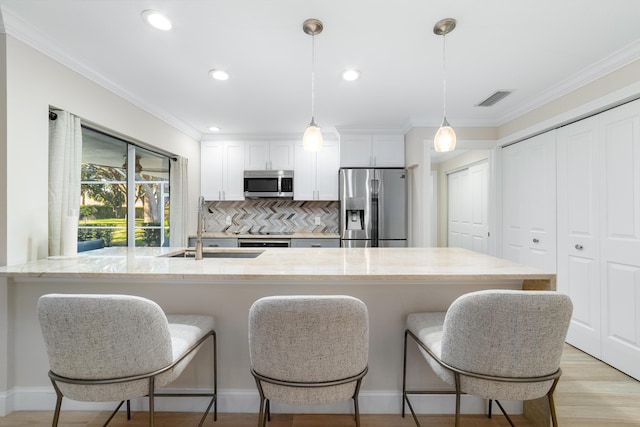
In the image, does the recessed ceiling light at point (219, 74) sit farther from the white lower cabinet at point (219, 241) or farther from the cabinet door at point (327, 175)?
the white lower cabinet at point (219, 241)

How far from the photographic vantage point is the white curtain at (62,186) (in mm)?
2102

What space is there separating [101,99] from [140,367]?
92.8 inches

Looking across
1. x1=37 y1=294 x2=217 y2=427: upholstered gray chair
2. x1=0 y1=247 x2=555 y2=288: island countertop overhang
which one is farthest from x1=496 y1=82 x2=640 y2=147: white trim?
x1=37 y1=294 x2=217 y2=427: upholstered gray chair

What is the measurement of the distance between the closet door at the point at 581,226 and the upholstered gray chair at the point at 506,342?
1.88 metres

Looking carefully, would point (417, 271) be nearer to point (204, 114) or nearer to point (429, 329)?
point (429, 329)

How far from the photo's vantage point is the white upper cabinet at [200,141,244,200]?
4629mm

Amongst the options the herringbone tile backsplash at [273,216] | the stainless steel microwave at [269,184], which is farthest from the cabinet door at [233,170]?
the herringbone tile backsplash at [273,216]

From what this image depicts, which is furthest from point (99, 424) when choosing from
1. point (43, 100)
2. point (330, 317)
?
point (43, 100)

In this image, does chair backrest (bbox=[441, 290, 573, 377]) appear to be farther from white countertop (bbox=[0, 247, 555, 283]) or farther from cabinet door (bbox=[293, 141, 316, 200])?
cabinet door (bbox=[293, 141, 316, 200])


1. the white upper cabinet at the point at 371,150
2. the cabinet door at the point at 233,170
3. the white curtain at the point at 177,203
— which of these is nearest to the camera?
the white curtain at the point at 177,203

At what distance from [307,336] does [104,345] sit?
30.8 inches

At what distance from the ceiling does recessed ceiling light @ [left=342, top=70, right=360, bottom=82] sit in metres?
0.07

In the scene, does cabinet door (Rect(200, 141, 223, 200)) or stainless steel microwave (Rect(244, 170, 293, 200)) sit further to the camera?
cabinet door (Rect(200, 141, 223, 200))

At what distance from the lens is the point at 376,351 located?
1.84 m
